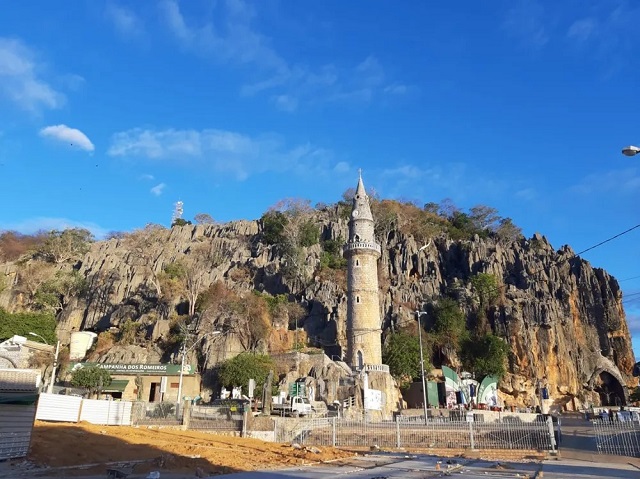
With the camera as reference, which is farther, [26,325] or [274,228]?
[274,228]

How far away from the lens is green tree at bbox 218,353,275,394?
135ft

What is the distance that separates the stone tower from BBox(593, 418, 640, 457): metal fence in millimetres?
23833

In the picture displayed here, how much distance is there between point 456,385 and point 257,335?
63.1 feet

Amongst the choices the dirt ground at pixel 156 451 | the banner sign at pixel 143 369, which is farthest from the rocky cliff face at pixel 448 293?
the dirt ground at pixel 156 451

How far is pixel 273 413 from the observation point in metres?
30.7

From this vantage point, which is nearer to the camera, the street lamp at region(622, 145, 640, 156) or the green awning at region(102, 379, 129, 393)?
the street lamp at region(622, 145, 640, 156)

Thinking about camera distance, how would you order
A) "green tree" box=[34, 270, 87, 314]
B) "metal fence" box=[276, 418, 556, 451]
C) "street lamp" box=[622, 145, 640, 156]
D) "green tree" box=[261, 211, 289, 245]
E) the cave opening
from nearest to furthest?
1. "street lamp" box=[622, 145, 640, 156]
2. "metal fence" box=[276, 418, 556, 451]
3. the cave opening
4. "green tree" box=[34, 270, 87, 314]
5. "green tree" box=[261, 211, 289, 245]

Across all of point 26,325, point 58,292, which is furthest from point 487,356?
point 58,292

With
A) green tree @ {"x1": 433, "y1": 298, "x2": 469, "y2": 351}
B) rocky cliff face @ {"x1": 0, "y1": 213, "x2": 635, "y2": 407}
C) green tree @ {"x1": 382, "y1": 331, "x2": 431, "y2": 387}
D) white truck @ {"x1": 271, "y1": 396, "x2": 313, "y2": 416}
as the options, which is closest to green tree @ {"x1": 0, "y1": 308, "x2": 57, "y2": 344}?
rocky cliff face @ {"x1": 0, "y1": 213, "x2": 635, "y2": 407}

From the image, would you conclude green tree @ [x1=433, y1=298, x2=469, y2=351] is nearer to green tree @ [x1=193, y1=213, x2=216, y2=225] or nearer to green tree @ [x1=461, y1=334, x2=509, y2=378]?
green tree @ [x1=461, y1=334, x2=509, y2=378]

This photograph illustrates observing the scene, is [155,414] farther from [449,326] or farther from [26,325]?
[449,326]

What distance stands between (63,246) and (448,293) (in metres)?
58.1

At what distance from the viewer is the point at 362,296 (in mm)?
46594

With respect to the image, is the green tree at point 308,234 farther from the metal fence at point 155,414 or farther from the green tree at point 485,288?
the metal fence at point 155,414
